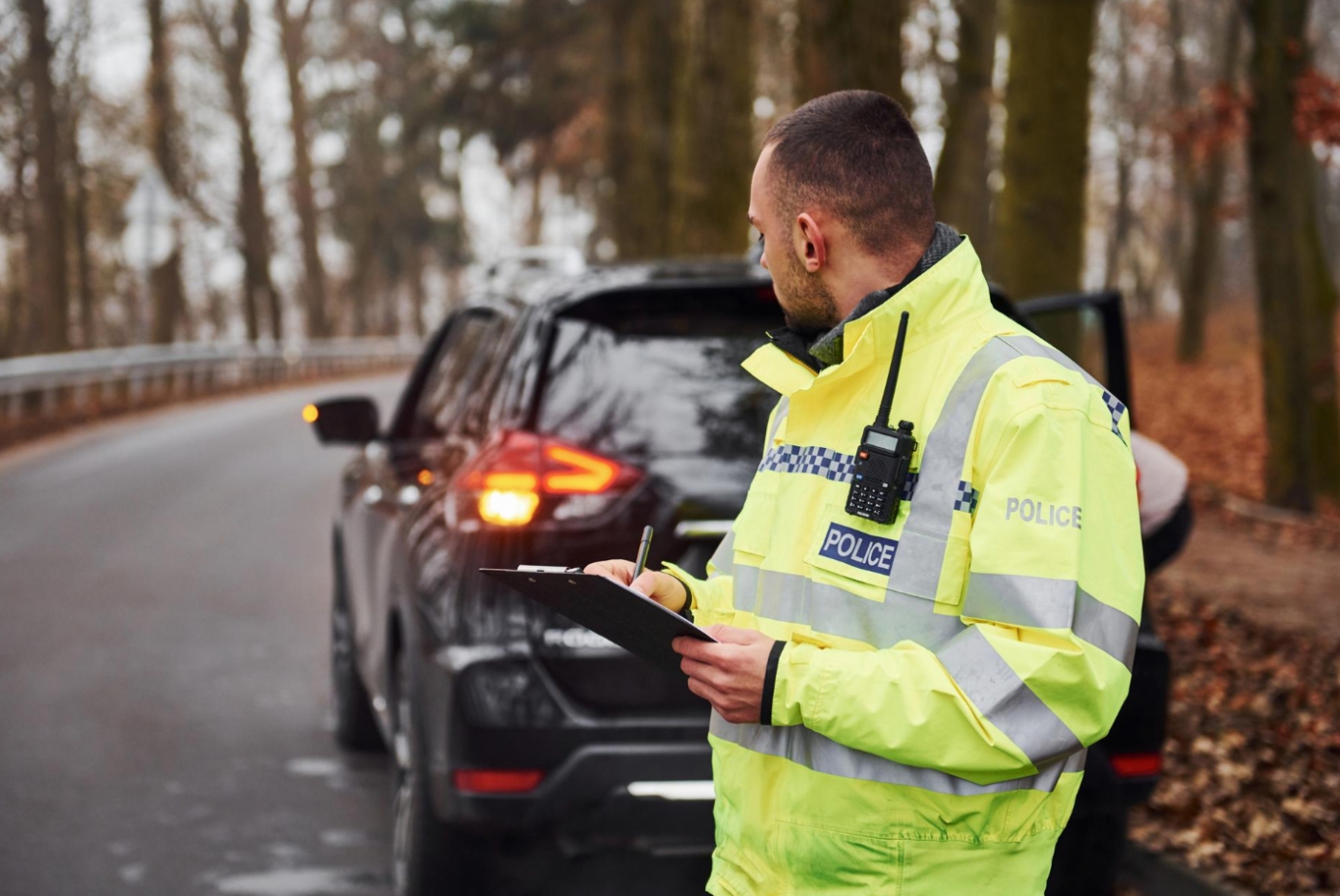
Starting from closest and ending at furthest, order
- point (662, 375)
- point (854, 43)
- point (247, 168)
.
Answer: point (662, 375) < point (854, 43) < point (247, 168)

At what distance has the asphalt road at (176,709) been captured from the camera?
5141 millimetres

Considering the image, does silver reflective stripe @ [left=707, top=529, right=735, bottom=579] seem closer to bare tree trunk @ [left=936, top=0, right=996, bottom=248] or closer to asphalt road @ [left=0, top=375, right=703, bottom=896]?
asphalt road @ [left=0, top=375, right=703, bottom=896]

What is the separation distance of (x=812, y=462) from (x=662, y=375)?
1.96 metres

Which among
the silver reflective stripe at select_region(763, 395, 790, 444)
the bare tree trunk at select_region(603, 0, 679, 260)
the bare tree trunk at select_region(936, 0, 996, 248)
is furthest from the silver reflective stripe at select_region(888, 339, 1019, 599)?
the bare tree trunk at select_region(603, 0, 679, 260)

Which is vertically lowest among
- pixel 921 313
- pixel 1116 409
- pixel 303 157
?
pixel 1116 409

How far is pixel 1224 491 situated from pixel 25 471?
12157 millimetres

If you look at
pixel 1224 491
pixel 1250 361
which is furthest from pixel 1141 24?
pixel 1224 491

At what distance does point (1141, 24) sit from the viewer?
119 feet

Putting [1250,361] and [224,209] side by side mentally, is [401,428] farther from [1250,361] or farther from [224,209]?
[224,209]

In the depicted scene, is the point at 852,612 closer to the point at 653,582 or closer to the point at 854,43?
the point at 653,582

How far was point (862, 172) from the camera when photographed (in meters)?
2.20

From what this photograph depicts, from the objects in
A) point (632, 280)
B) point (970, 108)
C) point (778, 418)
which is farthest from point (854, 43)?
point (970, 108)

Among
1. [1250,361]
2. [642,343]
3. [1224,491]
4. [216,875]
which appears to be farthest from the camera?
[1250,361]

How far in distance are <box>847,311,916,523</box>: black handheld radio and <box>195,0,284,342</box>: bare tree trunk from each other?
32.8 metres
